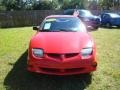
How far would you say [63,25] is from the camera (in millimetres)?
8109

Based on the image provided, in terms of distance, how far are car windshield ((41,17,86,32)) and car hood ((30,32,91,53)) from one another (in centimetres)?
45

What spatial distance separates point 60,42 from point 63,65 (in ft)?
2.72

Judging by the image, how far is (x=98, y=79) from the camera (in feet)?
21.6

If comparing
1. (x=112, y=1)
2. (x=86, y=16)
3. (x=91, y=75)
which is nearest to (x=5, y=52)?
(x=91, y=75)

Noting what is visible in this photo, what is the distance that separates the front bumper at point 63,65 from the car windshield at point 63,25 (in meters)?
1.83

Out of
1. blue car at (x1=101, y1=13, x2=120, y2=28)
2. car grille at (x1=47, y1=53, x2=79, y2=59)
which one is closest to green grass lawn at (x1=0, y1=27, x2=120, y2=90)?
car grille at (x1=47, y1=53, x2=79, y2=59)

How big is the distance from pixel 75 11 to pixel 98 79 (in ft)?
50.7

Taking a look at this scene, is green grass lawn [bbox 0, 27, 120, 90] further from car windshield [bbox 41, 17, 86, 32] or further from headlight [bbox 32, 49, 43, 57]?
car windshield [bbox 41, 17, 86, 32]

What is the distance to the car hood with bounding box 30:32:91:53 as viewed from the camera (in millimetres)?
6297

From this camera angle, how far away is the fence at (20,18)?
27.6m

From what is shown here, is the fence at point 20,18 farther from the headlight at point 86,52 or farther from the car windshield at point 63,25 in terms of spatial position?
the headlight at point 86,52

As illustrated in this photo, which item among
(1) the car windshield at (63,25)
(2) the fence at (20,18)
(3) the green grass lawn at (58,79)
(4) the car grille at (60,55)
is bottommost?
(2) the fence at (20,18)

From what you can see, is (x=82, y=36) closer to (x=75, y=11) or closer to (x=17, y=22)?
(x=75, y=11)

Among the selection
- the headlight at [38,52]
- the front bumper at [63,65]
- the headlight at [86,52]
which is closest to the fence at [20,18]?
the headlight at [38,52]
